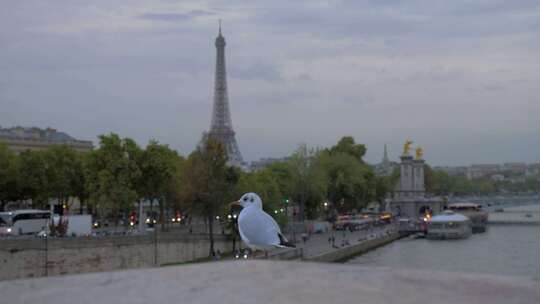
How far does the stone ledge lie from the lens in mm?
2719

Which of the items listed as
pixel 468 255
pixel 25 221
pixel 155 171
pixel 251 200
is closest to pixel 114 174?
pixel 155 171

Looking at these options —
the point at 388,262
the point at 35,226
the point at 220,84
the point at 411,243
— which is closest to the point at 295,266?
the point at 35,226

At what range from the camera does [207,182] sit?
27391 mm

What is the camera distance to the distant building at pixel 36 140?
51.3 metres

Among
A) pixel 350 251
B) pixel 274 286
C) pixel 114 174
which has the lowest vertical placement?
pixel 350 251

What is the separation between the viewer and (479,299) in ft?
8.64

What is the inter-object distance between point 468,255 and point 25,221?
19.5 meters

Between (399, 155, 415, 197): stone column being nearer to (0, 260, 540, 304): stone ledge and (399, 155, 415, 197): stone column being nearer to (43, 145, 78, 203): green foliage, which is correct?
(43, 145, 78, 203): green foliage

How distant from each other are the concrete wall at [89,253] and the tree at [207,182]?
1702 millimetres

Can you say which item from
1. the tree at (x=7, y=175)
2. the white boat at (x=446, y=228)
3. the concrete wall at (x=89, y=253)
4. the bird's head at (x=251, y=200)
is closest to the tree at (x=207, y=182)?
the concrete wall at (x=89, y=253)

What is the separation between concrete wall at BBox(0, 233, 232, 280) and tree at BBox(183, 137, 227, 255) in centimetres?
170

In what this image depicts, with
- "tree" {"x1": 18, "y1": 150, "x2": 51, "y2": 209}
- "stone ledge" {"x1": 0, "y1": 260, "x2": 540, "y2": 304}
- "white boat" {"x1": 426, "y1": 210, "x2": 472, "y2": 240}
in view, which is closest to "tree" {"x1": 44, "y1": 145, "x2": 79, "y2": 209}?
"tree" {"x1": 18, "y1": 150, "x2": 51, "y2": 209}

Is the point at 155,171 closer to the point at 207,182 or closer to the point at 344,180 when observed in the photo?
the point at 207,182

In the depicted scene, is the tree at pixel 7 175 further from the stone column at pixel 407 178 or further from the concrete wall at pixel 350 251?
the stone column at pixel 407 178
